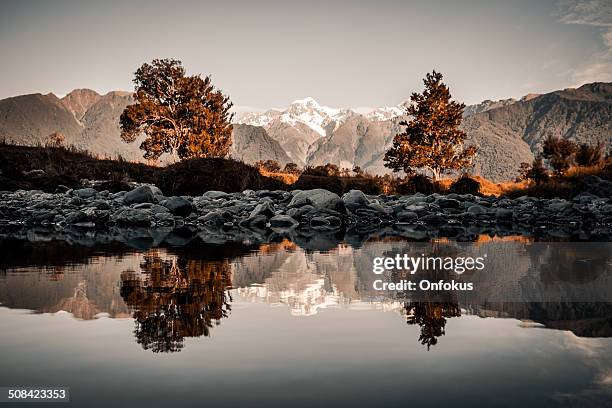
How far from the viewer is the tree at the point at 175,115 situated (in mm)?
45438

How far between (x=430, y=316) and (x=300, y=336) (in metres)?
0.86

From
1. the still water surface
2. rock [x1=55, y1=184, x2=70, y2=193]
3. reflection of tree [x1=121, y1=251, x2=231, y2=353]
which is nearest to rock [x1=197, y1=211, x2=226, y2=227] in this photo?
reflection of tree [x1=121, y1=251, x2=231, y2=353]

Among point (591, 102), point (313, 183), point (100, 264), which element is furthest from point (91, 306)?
point (591, 102)

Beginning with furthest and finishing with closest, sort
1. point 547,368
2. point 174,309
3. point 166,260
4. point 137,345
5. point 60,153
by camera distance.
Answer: point 60,153 < point 166,260 < point 174,309 < point 137,345 < point 547,368

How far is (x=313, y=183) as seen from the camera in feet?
69.5

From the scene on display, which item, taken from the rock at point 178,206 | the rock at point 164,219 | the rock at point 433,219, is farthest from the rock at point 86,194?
the rock at point 433,219

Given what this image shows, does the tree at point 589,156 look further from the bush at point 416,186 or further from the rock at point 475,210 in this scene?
the rock at point 475,210

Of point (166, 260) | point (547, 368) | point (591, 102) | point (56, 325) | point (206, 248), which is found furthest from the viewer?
point (591, 102)

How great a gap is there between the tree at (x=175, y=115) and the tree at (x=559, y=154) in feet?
82.9

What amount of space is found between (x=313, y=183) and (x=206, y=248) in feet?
48.1

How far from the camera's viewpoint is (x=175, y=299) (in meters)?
3.44

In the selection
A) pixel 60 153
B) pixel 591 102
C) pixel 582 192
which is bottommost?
pixel 582 192

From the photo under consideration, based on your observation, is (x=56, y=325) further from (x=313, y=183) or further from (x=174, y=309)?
(x=313, y=183)

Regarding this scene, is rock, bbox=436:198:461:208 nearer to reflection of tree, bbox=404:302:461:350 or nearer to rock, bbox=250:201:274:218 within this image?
rock, bbox=250:201:274:218
